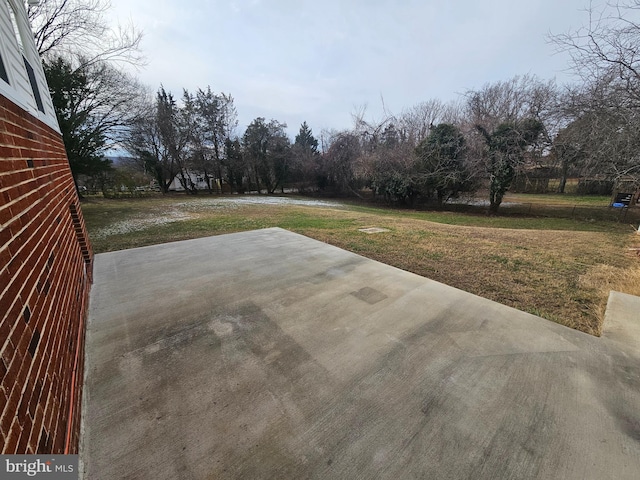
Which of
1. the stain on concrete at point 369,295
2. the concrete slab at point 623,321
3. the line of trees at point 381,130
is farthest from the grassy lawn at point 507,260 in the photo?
the line of trees at point 381,130

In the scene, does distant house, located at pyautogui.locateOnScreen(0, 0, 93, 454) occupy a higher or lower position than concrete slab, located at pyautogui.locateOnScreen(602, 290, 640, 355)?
higher

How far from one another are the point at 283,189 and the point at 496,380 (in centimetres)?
2542

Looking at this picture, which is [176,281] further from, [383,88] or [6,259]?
[383,88]

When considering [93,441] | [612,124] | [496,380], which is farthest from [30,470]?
[612,124]

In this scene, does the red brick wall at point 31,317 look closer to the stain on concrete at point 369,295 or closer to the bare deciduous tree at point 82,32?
the stain on concrete at point 369,295

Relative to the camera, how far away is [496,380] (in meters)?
1.59

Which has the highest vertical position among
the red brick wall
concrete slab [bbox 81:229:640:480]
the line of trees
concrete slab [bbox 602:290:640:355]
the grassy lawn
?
the line of trees

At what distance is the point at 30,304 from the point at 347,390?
5.22ft

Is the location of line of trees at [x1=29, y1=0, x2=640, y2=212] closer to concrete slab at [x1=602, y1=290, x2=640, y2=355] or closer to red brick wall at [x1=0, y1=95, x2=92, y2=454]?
concrete slab at [x1=602, y1=290, x2=640, y2=355]

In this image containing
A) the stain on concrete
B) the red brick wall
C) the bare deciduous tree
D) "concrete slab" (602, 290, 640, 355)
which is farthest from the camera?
the bare deciduous tree

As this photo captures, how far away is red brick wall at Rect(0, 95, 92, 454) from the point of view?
2.65 ft

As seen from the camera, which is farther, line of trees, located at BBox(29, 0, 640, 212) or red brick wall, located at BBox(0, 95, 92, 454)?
line of trees, located at BBox(29, 0, 640, 212)

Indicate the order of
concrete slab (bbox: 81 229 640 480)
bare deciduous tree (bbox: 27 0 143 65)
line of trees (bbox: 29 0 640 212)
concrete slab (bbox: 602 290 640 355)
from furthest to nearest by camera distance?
bare deciduous tree (bbox: 27 0 143 65) → line of trees (bbox: 29 0 640 212) → concrete slab (bbox: 602 290 640 355) → concrete slab (bbox: 81 229 640 480)

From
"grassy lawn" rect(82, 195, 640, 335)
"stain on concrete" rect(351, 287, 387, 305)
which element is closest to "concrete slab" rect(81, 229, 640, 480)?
"stain on concrete" rect(351, 287, 387, 305)
